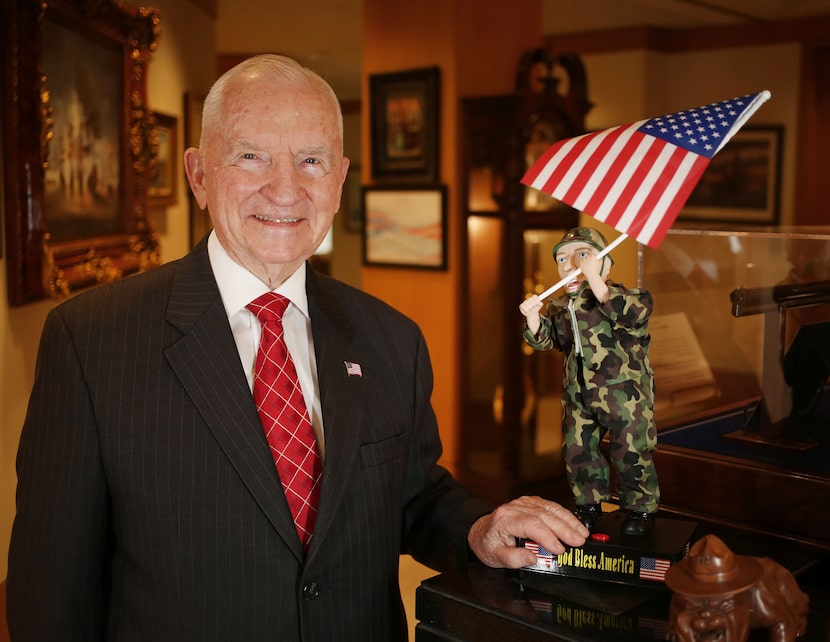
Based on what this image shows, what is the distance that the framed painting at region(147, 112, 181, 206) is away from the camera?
5.23 metres

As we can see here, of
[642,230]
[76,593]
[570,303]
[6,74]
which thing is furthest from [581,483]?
[6,74]

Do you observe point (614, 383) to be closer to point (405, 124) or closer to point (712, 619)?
point (712, 619)

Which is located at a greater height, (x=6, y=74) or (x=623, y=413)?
(x=6, y=74)

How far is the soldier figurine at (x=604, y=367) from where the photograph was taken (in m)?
1.29

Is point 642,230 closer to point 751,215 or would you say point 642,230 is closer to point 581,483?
point 581,483

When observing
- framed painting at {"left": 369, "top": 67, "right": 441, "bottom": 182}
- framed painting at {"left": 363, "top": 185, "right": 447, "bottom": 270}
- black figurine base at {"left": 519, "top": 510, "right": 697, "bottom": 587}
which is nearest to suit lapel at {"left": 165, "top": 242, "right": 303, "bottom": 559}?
black figurine base at {"left": 519, "top": 510, "right": 697, "bottom": 587}

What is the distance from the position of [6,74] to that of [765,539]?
291cm

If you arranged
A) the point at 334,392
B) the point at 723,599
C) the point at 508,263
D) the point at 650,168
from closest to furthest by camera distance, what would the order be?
the point at 723,599, the point at 650,168, the point at 334,392, the point at 508,263

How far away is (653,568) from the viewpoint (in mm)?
1250

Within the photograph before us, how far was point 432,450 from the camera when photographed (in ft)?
5.91

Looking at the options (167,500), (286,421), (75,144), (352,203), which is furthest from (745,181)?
(167,500)

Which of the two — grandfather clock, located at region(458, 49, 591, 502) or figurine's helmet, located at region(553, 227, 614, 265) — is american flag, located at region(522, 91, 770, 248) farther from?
grandfather clock, located at region(458, 49, 591, 502)

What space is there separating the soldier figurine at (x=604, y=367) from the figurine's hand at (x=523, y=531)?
44 mm

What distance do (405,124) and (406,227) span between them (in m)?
0.66
